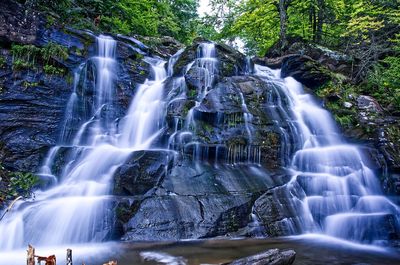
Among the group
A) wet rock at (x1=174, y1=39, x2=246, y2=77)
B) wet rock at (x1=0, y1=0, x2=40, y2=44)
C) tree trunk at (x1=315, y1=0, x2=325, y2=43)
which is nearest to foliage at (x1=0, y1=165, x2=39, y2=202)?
wet rock at (x1=0, y1=0, x2=40, y2=44)

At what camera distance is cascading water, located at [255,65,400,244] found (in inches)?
275

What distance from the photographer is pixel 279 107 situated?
10.8 meters

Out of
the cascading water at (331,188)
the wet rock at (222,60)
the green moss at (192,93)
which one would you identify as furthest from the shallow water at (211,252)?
the wet rock at (222,60)

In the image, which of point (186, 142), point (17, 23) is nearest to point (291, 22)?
point (186, 142)

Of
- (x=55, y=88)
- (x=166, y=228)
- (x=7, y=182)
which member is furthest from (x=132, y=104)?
(x=166, y=228)

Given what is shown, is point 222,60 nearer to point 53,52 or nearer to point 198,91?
point 198,91

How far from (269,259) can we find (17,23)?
10234 millimetres

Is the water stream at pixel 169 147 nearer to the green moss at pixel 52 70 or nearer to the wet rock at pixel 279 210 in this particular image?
the wet rock at pixel 279 210

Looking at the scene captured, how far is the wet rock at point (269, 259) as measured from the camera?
4.05m

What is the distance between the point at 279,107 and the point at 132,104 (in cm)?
505

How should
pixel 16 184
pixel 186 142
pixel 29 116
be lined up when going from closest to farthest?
pixel 16 184
pixel 186 142
pixel 29 116

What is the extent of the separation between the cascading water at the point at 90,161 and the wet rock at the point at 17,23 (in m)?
1.94

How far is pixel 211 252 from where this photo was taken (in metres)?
5.49

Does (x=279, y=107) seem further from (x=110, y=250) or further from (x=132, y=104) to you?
(x=110, y=250)
